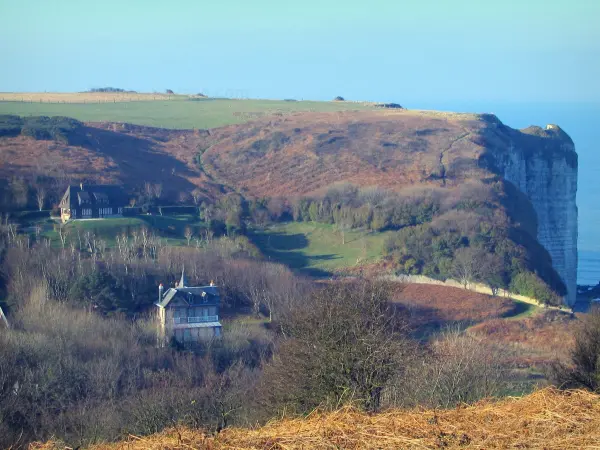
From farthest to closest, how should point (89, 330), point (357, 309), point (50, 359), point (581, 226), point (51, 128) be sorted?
1. point (581, 226)
2. point (51, 128)
3. point (89, 330)
4. point (50, 359)
5. point (357, 309)

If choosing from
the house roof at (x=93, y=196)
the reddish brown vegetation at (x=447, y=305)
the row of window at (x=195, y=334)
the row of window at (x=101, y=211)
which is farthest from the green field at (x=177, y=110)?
the row of window at (x=195, y=334)

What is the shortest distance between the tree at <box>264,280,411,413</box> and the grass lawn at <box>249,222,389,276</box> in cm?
2696

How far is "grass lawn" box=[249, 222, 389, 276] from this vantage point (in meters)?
45.2

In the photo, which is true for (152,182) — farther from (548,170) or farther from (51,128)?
(548,170)

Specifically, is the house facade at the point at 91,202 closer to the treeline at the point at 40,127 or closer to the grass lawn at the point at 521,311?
the treeline at the point at 40,127

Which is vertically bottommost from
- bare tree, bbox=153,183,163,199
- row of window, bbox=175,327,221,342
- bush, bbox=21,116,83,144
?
row of window, bbox=175,327,221,342

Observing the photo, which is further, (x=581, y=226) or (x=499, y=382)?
(x=581, y=226)

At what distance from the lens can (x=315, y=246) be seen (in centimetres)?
4900

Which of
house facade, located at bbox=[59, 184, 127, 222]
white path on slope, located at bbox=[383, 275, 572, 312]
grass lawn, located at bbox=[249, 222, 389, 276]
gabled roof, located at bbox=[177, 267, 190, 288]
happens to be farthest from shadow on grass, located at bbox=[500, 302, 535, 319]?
house facade, located at bbox=[59, 184, 127, 222]

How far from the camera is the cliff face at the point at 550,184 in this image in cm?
5797

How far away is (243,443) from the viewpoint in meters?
8.51

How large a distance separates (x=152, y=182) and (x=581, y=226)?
47.7 meters

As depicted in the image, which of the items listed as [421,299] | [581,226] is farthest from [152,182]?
[581,226]

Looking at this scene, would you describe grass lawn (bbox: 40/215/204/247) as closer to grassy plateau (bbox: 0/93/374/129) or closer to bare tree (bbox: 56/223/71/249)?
bare tree (bbox: 56/223/71/249)
